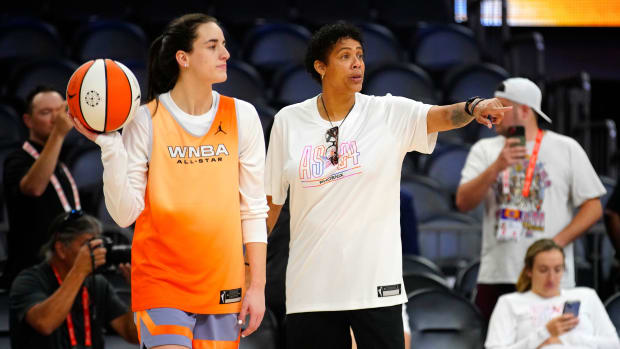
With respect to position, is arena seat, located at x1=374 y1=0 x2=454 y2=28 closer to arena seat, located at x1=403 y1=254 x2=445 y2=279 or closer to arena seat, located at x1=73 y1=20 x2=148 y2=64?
arena seat, located at x1=73 y1=20 x2=148 y2=64

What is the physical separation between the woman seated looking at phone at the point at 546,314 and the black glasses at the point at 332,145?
6.45ft

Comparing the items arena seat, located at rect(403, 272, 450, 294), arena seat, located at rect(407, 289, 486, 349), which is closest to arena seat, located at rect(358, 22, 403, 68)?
arena seat, located at rect(403, 272, 450, 294)

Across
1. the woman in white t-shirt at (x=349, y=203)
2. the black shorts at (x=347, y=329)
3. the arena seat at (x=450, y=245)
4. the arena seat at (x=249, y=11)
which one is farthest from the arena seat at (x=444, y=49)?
the black shorts at (x=347, y=329)

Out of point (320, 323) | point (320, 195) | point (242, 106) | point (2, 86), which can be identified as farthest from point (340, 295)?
point (2, 86)

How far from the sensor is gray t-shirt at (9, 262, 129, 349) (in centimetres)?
456

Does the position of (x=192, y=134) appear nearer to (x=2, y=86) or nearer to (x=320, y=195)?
(x=320, y=195)

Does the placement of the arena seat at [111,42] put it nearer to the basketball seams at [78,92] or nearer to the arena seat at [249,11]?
the arena seat at [249,11]

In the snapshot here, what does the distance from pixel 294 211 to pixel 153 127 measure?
71cm

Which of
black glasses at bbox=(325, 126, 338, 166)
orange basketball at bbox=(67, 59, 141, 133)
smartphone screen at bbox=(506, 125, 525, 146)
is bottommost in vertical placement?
black glasses at bbox=(325, 126, 338, 166)

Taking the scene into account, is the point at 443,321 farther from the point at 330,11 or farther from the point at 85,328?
the point at 330,11

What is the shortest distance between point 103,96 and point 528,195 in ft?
9.85

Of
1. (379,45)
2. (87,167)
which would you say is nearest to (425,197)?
(87,167)

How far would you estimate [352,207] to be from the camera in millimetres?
3389

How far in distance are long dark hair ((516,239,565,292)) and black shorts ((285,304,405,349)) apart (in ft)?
6.10
